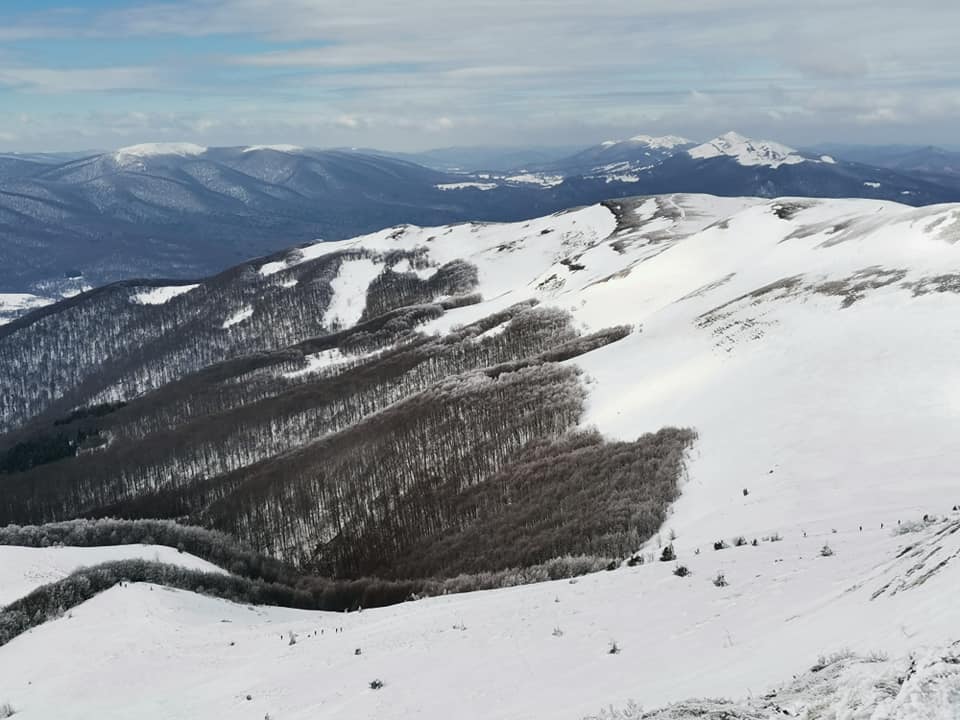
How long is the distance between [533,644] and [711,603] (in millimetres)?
5041

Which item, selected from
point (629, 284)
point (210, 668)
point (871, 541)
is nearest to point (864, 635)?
point (871, 541)

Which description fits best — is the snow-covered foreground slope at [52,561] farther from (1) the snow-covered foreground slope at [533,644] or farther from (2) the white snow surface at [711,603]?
(1) the snow-covered foreground slope at [533,644]

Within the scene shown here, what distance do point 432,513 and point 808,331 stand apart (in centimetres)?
3919

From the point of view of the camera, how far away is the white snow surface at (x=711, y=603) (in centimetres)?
1418

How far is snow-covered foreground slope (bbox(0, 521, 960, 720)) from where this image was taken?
1333cm

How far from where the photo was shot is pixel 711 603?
733 inches

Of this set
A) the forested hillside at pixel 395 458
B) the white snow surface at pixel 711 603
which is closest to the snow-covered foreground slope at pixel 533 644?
the white snow surface at pixel 711 603

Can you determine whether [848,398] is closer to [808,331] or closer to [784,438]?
[784,438]

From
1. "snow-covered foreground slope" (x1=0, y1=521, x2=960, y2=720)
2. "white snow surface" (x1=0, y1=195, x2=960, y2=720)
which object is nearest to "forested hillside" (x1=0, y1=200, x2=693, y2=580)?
"white snow surface" (x1=0, y1=195, x2=960, y2=720)

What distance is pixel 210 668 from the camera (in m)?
23.0

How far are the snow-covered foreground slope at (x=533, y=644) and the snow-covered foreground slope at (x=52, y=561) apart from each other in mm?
7116

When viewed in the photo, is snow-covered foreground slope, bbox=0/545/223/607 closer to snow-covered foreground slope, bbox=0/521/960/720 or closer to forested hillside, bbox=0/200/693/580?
snow-covered foreground slope, bbox=0/521/960/720

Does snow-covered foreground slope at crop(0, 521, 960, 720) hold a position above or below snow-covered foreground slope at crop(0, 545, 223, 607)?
above

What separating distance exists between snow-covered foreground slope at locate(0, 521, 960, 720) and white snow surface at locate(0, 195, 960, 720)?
3.3 inches
